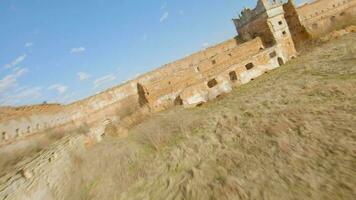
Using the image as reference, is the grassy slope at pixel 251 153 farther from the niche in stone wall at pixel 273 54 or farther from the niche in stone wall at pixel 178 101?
the niche in stone wall at pixel 273 54

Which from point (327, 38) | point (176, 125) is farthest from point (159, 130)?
point (327, 38)

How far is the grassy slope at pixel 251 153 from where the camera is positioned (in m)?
6.53

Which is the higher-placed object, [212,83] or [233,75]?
[212,83]

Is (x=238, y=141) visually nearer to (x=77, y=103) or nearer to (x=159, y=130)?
(x=159, y=130)

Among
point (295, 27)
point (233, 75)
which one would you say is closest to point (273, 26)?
point (295, 27)

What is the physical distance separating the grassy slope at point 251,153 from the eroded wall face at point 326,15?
13794 millimetres

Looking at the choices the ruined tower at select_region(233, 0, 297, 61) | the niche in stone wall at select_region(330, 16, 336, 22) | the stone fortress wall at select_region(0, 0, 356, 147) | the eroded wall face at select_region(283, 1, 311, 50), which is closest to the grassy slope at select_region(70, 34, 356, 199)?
the stone fortress wall at select_region(0, 0, 356, 147)

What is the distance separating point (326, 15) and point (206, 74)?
14586 mm

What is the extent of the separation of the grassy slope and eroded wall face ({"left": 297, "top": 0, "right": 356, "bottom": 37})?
13794 mm

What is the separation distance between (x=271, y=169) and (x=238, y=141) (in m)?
2.49

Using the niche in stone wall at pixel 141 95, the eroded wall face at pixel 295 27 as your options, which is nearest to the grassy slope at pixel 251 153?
the niche in stone wall at pixel 141 95

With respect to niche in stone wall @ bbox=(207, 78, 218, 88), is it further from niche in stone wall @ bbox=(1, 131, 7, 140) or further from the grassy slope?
niche in stone wall @ bbox=(1, 131, 7, 140)

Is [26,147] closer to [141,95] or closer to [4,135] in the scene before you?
[4,135]

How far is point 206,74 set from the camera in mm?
21594
